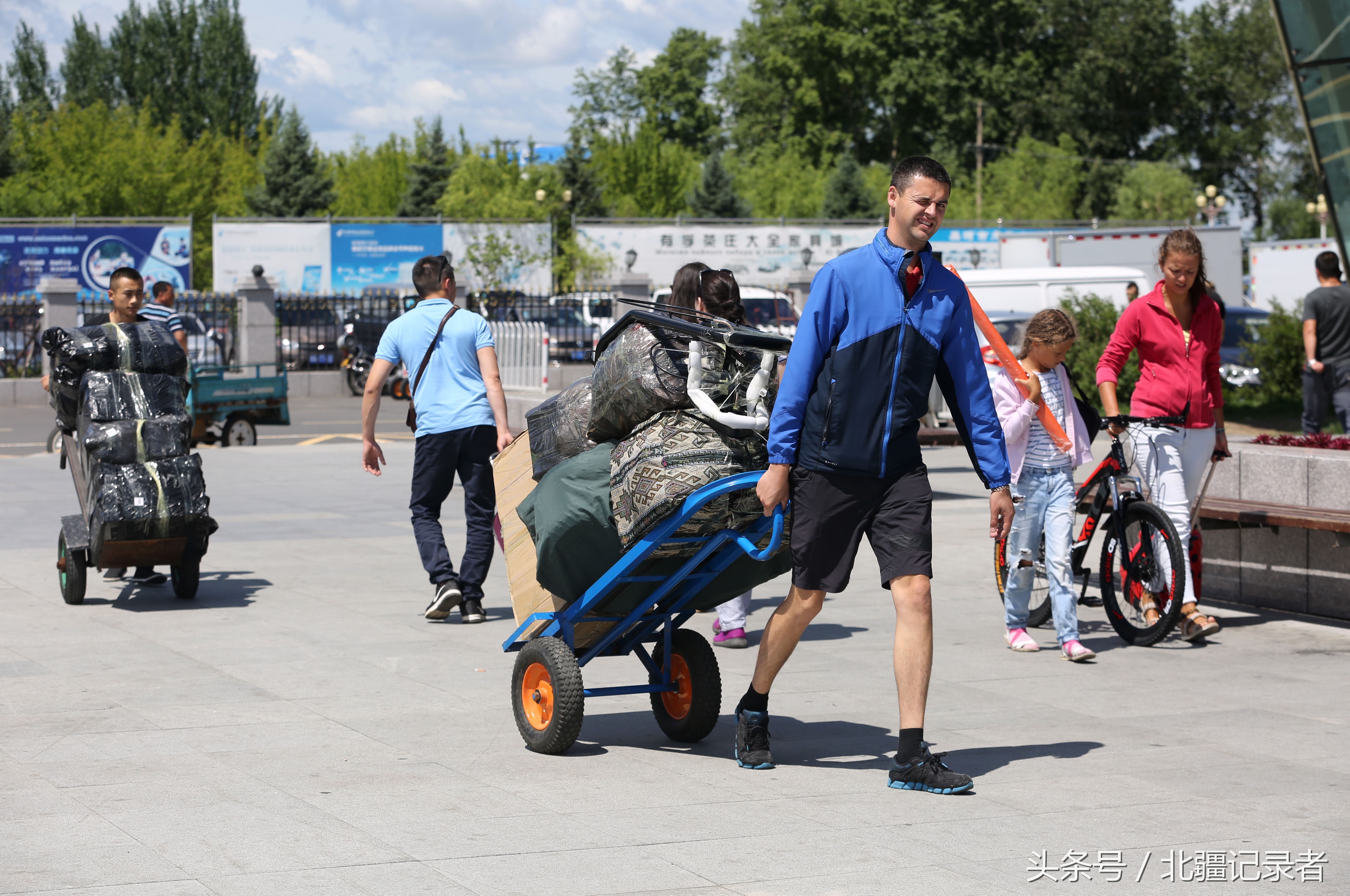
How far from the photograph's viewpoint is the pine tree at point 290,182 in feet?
202

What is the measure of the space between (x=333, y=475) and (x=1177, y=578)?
1040cm

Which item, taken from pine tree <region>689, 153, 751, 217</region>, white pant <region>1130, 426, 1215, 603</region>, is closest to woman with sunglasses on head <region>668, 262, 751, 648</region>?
white pant <region>1130, 426, 1215, 603</region>

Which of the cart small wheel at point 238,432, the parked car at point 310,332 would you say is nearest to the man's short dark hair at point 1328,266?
the cart small wheel at point 238,432

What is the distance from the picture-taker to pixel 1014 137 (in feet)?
266

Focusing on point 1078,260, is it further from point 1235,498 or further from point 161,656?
point 161,656

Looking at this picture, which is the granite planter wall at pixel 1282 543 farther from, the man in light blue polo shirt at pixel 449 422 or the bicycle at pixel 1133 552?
the man in light blue polo shirt at pixel 449 422

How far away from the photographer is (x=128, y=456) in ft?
28.4

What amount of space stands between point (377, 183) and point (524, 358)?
164 ft

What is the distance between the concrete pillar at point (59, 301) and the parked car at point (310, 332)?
5.48 metres

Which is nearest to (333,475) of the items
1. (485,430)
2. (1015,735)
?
(485,430)

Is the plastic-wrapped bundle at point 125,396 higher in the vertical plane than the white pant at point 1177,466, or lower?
higher

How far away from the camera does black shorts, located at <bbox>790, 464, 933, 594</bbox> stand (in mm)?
5062

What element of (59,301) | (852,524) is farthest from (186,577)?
(59,301)

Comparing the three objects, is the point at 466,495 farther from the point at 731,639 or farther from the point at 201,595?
the point at 201,595
